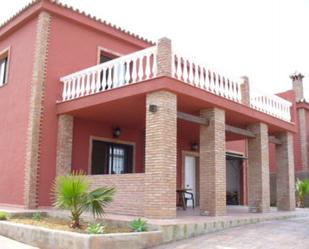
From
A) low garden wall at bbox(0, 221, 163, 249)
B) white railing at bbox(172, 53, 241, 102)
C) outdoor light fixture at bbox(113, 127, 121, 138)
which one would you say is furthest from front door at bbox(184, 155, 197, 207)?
low garden wall at bbox(0, 221, 163, 249)

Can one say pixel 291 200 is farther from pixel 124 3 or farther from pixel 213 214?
Answer: pixel 124 3

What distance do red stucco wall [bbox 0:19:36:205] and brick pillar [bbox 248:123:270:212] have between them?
6.92 meters

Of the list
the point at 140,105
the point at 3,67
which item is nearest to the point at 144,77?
the point at 140,105

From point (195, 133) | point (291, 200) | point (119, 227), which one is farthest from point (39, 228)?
point (291, 200)

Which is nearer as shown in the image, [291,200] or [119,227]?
[119,227]

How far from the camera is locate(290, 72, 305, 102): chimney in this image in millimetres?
23484

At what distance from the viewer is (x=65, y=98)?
11.6m

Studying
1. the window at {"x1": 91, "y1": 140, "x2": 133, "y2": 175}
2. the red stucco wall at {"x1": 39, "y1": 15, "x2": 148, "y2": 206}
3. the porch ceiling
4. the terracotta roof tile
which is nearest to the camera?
the porch ceiling

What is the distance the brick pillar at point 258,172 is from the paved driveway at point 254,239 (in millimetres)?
2565

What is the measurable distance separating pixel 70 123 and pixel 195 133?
16.7ft

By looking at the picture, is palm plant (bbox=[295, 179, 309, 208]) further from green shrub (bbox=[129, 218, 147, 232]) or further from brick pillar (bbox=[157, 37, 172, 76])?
green shrub (bbox=[129, 218, 147, 232])

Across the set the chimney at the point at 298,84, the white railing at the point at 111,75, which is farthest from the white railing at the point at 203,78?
the chimney at the point at 298,84

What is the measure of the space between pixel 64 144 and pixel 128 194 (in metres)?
3.08

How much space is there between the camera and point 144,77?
33.9 ft
